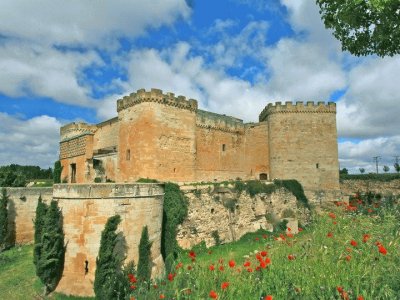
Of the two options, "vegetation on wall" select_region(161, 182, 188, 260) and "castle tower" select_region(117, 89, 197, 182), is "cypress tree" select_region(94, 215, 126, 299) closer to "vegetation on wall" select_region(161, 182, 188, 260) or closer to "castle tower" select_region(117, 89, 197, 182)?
"vegetation on wall" select_region(161, 182, 188, 260)

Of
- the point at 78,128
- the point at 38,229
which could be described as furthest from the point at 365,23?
the point at 78,128

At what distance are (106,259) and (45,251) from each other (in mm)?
2399

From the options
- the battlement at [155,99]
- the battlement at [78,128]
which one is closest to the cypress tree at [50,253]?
the battlement at [155,99]

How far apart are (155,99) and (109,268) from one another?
11.2 meters

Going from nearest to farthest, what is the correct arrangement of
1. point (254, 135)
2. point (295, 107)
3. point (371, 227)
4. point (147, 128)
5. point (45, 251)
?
→ point (371, 227) < point (45, 251) < point (147, 128) < point (295, 107) < point (254, 135)

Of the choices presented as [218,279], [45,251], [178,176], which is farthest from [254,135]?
[218,279]

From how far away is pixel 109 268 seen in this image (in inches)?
393

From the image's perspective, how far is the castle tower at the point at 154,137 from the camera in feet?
60.4

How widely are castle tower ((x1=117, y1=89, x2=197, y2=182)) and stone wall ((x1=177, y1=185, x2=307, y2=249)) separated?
327cm

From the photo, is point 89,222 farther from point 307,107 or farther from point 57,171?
point 307,107

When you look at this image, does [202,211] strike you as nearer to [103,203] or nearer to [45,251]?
[103,203]

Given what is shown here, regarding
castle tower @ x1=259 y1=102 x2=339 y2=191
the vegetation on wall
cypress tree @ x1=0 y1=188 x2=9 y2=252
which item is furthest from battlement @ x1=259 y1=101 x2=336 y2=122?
cypress tree @ x1=0 y1=188 x2=9 y2=252

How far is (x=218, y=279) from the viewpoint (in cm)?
552

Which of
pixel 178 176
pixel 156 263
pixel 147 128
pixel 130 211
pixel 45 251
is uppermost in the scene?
pixel 147 128
